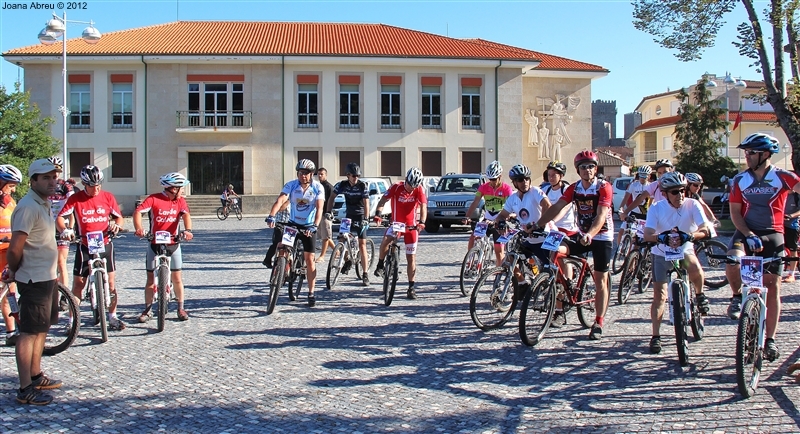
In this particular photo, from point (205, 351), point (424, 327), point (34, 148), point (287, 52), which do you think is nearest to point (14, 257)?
point (205, 351)

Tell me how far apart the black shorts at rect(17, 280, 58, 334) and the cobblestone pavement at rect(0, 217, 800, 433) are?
1.89ft

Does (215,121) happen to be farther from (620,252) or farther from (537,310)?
(537,310)

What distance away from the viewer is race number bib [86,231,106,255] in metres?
7.92

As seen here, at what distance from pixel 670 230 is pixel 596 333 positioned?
154 centimetres

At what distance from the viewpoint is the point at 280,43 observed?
4272 centimetres

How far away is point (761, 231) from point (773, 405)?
1961 millimetres

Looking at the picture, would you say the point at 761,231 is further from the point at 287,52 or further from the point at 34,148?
the point at 287,52

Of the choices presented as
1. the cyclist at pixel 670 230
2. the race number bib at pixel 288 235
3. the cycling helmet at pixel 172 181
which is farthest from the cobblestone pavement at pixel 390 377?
the cycling helmet at pixel 172 181

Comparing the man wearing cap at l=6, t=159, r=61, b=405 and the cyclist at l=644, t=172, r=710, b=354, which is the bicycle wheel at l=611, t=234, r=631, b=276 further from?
the man wearing cap at l=6, t=159, r=61, b=405

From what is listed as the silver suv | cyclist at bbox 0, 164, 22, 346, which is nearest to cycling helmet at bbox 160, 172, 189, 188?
cyclist at bbox 0, 164, 22, 346

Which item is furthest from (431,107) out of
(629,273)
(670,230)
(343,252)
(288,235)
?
(670,230)

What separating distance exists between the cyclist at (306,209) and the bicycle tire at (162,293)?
200 centimetres

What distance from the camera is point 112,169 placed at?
133ft

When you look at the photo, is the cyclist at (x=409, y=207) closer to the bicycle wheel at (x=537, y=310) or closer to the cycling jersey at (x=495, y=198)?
the cycling jersey at (x=495, y=198)
